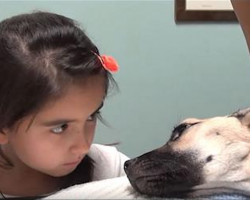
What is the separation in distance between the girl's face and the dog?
0.10 metres

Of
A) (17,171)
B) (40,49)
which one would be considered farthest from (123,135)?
(40,49)

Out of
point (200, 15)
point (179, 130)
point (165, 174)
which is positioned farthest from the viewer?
point (200, 15)

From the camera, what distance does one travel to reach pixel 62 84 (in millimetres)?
768

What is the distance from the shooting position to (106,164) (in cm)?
99

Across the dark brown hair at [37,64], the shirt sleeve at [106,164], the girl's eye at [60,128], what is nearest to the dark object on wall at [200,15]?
the shirt sleeve at [106,164]

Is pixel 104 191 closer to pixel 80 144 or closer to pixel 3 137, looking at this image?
pixel 80 144

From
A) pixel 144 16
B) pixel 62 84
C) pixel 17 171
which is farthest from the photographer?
pixel 144 16

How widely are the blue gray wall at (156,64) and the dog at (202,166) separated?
0.88 m

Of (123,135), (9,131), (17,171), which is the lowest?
(123,135)

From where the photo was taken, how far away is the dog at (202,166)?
667 mm

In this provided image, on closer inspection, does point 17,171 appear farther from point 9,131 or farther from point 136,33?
point 136,33

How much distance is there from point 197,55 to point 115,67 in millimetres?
830

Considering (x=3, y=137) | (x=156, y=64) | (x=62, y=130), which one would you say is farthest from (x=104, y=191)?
(x=156, y=64)

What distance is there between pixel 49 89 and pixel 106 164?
0.92ft
